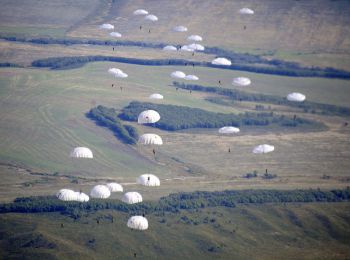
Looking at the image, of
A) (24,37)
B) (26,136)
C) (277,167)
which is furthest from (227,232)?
(24,37)

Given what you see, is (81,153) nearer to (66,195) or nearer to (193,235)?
(66,195)

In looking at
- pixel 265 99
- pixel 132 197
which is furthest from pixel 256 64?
pixel 132 197

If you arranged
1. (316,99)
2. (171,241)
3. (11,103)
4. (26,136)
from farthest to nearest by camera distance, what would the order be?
(316,99) < (11,103) < (26,136) < (171,241)

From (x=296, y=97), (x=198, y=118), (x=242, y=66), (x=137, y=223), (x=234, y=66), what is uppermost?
(x=242, y=66)

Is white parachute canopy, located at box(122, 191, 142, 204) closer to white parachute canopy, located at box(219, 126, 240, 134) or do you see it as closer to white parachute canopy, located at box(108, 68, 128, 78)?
white parachute canopy, located at box(219, 126, 240, 134)

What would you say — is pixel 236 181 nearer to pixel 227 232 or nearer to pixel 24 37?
pixel 227 232

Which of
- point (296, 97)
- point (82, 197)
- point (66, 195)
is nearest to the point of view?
point (66, 195)

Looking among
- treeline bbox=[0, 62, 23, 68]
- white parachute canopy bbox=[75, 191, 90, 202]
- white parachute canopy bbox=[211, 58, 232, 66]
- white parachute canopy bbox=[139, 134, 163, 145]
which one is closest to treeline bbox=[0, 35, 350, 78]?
treeline bbox=[0, 62, 23, 68]
